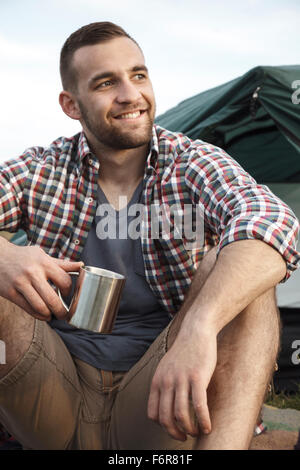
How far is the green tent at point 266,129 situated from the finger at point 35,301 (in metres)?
1.47

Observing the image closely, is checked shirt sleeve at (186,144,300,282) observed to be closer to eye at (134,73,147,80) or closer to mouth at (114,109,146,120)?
mouth at (114,109,146,120)

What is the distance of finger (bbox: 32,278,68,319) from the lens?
1.26m

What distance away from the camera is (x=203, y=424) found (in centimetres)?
112

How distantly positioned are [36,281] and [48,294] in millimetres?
39

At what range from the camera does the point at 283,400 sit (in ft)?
7.89

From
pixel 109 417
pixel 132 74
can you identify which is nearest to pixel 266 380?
pixel 109 417

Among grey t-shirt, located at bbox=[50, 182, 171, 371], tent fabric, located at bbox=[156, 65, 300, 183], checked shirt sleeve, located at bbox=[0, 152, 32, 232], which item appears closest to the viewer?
grey t-shirt, located at bbox=[50, 182, 171, 371]

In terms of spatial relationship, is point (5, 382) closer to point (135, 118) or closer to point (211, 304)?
point (211, 304)

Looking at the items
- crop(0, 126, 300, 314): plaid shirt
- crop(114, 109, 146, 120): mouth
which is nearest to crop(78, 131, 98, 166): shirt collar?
crop(0, 126, 300, 314): plaid shirt

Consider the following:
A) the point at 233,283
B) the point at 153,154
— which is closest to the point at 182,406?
the point at 233,283

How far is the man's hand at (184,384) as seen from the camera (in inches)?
43.3

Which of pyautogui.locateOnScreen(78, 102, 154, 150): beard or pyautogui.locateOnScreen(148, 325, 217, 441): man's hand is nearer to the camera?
pyautogui.locateOnScreen(148, 325, 217, 441): man's hand

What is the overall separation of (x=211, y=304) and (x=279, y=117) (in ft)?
5.70

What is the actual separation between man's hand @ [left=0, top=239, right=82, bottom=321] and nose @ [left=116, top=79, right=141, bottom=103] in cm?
66
